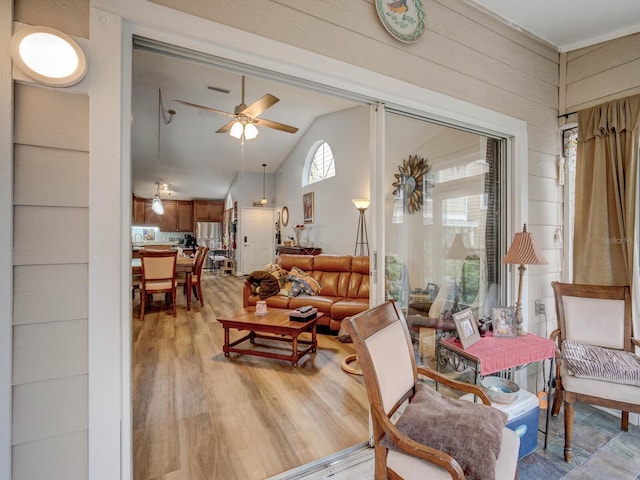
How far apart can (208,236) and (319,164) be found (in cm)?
667

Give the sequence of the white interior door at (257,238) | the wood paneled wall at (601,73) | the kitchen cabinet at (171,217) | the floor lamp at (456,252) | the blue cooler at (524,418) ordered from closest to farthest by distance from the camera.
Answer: the blue cooler at (524,418)
the wood paneled wall at (601,73)
the floor lamp at (456,252)
the white interior door at (257,238)
the kitchen cabinet at (171,217)

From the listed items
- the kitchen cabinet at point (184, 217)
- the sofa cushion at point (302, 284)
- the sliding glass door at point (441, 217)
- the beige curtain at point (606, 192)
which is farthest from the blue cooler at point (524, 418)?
the kitchen cabinet at point (184, 217)

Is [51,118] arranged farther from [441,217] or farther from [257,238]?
[257,238]

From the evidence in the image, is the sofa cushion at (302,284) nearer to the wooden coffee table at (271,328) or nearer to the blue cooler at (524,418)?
the wooden coffee table at (271,328)

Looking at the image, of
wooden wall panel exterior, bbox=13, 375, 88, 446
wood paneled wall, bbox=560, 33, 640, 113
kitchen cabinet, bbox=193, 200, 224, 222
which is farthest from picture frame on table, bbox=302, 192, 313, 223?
kitchen cabinet, bbox=193, 200, 224, 222

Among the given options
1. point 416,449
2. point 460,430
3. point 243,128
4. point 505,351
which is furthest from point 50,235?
point 243,128

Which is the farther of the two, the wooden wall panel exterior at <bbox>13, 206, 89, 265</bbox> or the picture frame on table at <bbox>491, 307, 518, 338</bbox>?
the picture frame on table at <bbox>491, 307, 518, 338</bbox>

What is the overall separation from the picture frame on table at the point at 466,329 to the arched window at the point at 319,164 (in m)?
4.02

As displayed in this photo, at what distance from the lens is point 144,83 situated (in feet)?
12.9

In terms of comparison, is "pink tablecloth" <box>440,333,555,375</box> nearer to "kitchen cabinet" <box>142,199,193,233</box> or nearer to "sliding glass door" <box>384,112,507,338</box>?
"sliding glass door" <box>384,112,507,338</box>

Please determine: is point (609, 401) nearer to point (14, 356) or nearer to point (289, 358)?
point (289, 358)

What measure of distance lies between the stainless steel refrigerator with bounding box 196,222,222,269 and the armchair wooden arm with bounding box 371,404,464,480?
10.6m

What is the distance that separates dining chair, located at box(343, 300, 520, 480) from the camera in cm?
101

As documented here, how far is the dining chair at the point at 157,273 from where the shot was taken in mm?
4301
